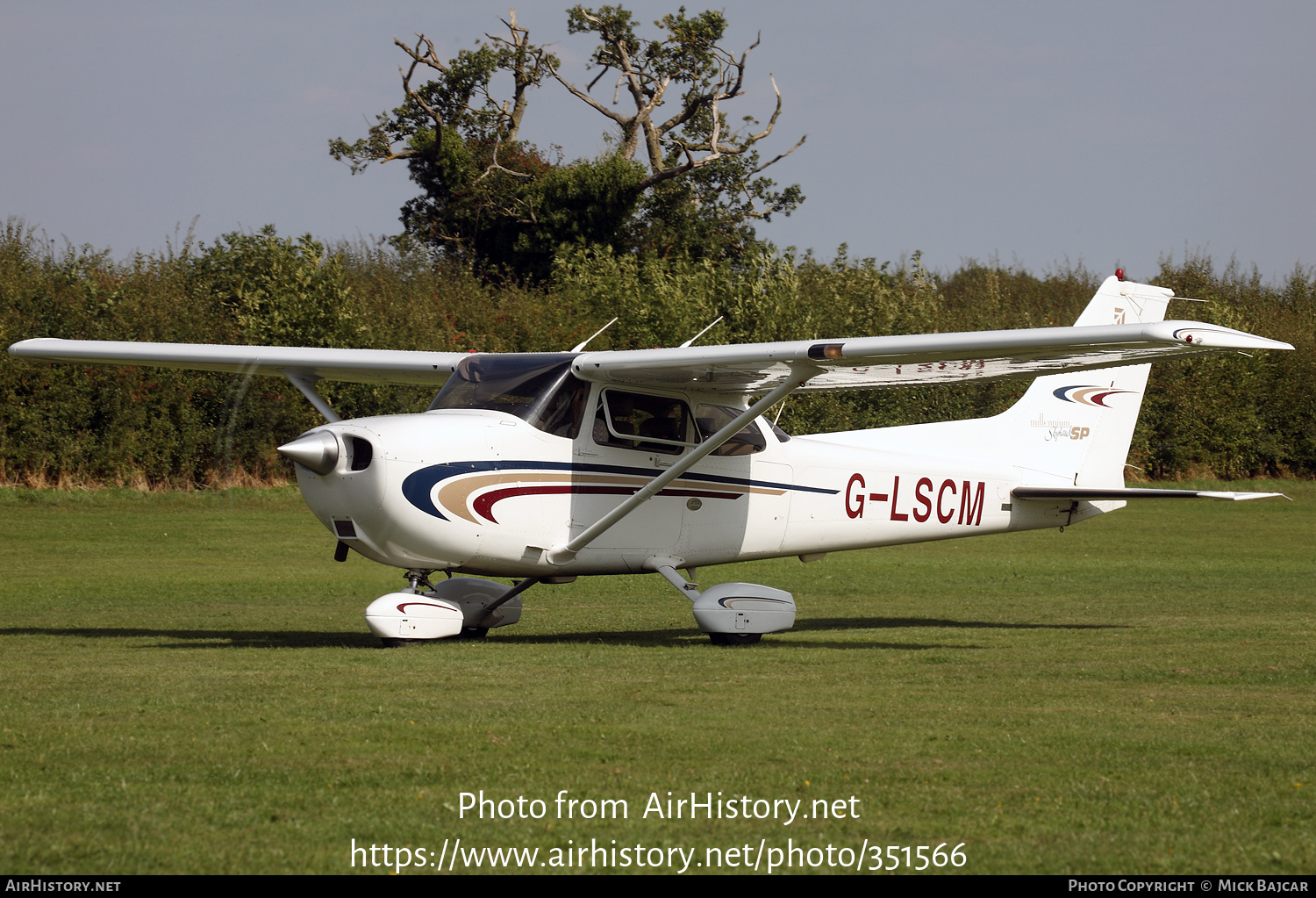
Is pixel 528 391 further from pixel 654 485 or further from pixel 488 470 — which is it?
pixel 654 485

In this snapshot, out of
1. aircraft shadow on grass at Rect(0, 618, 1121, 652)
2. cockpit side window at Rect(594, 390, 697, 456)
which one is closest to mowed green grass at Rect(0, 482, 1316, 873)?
aircraft shadow on grass at Rect(0, 618, 1121, 652)

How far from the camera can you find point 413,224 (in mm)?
47312

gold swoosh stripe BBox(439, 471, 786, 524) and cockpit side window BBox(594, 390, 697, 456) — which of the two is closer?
gold swoosh stripe BBox(439, 471, 786, 524)

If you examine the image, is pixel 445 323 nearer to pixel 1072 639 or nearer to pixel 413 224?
pixel 413 224

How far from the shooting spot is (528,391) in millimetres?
11328

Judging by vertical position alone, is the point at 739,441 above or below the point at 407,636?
above

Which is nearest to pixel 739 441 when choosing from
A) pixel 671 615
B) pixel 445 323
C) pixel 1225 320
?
pixel 671 615

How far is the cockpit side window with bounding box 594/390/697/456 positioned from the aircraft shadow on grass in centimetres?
176

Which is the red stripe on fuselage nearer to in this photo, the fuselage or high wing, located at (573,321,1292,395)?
the fuselage

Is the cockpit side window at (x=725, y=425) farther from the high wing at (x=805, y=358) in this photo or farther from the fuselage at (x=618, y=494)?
the high wing at (x=805, y=358)

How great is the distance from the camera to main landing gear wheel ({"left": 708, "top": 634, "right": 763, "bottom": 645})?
11656 millimetres

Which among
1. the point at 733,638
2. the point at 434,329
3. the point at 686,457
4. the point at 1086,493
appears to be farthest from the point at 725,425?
the point at 434,329

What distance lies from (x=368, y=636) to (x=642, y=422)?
3151 millimetres
